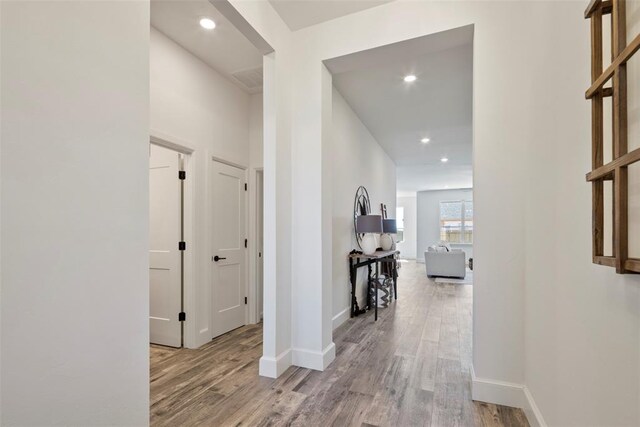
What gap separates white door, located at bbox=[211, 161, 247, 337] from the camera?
11.8 ft

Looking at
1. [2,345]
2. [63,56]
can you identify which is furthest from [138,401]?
[63,56]

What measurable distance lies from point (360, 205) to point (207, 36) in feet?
10.0

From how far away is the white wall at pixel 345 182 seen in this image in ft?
13.1

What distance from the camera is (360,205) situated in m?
5.01

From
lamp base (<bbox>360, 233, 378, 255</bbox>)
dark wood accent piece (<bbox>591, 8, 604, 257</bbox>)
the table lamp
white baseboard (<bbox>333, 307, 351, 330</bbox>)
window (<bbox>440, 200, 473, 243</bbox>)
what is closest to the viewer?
dark wood accent piece (<bbox>591, 8, 604, 257</bbox>)

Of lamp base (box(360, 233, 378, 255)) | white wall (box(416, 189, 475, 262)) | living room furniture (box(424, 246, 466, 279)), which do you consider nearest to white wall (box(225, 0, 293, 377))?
lamp base (box(360, 233, 378, 255))

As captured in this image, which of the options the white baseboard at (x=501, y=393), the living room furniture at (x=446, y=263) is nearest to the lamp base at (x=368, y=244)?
the white baseboard at (x=501, y=393)

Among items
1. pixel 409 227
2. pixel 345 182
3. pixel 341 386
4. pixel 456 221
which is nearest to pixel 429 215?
pixel 456 221

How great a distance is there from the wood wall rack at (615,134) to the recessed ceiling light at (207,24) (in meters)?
2.68

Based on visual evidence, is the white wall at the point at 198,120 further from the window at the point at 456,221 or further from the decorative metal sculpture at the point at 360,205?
the window at the point at 456,221

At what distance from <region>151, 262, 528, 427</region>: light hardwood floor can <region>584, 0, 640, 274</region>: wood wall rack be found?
1539 millimetres

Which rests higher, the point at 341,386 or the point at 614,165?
the point at 614,165

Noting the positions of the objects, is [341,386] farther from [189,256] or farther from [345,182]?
[345,182]

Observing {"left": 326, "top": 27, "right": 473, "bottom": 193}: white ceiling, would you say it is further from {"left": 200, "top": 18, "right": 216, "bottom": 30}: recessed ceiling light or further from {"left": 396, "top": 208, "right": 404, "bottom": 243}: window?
{"left": 396, "top": 208, "right": 404, "bottom": 243}: window
